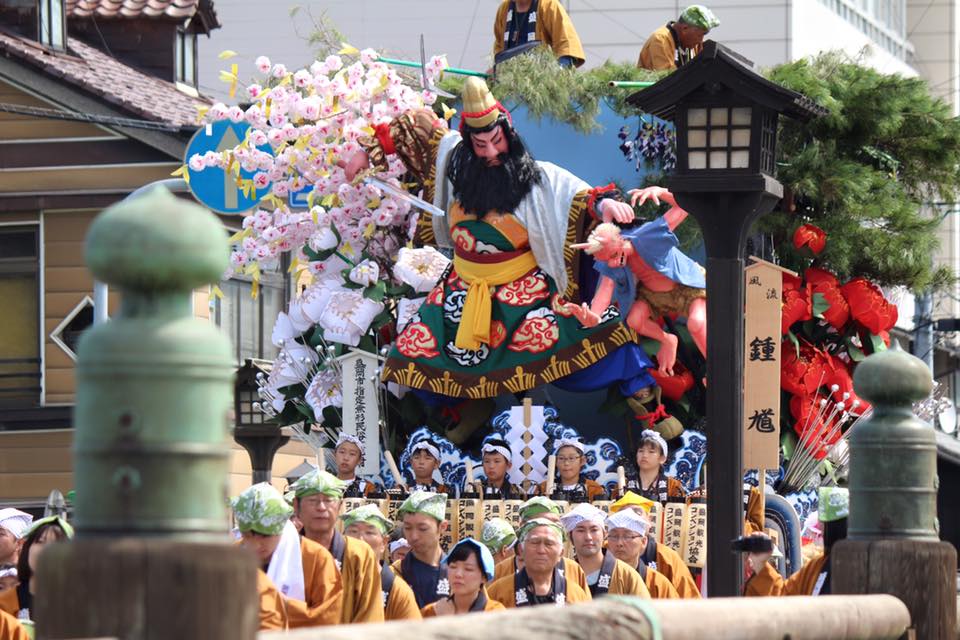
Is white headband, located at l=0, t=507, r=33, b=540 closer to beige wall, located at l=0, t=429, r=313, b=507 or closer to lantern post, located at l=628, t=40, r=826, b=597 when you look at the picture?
lantern post, located at l=628, t=40, r=826, b=597

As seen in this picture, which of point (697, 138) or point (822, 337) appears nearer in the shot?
point (697, 138)

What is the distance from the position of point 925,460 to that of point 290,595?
10.0 feet

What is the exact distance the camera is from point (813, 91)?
1316 centimetres

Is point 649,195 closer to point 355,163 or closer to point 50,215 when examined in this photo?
point 355,163

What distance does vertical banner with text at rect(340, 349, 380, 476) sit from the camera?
43.2 ft

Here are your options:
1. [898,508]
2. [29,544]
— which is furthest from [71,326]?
[898,508]

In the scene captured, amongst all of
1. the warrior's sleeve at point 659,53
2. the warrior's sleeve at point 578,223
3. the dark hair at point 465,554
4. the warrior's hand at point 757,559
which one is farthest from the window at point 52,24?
the dark hair at point 465,554

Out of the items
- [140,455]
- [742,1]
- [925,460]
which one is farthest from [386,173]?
[742,1]

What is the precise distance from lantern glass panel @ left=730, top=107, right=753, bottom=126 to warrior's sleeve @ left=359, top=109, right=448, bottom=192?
415cm

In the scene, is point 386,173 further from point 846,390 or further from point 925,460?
point 925,460

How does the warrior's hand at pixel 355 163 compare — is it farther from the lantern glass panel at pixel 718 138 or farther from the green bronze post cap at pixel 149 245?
the green bronze post cap at pixel 149 245

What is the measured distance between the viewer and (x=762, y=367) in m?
11.2

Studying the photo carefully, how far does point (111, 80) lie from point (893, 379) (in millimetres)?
16847

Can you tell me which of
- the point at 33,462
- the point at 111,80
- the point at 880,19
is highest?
the point at 880,19
